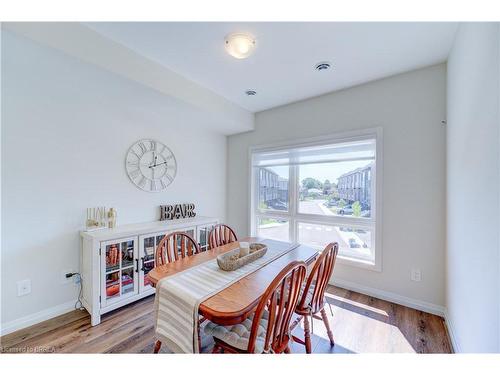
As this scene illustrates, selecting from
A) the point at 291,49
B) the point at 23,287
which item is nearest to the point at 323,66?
the point at 291,49

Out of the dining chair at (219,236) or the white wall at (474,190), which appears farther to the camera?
the dining chair at (219,236)

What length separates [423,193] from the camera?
215cm

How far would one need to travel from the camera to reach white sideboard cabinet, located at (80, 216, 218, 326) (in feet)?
6.27

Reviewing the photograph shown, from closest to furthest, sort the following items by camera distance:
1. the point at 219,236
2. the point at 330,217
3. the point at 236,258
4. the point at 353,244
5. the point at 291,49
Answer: the point at 236,258
the point at 291,49
the point at 219,236
the point at 353,244
the point at 330,217

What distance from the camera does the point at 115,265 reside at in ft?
6.79

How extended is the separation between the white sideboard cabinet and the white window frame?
1543 millimetres

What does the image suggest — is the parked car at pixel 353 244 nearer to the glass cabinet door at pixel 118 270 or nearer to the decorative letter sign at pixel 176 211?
the decorative letter sign at pixel 176 211

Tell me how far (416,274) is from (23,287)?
11.9 ft

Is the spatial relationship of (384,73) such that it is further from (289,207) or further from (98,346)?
(98,346)

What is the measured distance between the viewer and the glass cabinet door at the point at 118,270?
198 centimetres

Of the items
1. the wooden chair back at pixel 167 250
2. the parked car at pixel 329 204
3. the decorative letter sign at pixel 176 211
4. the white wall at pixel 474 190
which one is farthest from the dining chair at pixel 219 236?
the white wall at pixel 474 190

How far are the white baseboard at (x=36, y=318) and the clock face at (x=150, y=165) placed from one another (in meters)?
1.33

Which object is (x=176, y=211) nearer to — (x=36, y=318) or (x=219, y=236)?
(x=219, y=236)
